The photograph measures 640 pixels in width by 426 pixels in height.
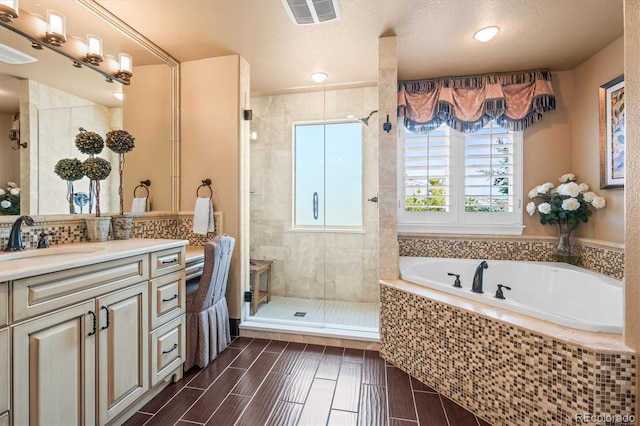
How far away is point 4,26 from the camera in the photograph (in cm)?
151

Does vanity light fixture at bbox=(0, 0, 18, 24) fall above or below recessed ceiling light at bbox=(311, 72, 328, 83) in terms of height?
below

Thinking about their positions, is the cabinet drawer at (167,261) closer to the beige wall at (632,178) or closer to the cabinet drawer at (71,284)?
the cabinet drawer at (71,284)

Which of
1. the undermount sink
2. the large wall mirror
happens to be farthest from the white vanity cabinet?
the large wall mirror

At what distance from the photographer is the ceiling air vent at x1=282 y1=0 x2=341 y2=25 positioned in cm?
189

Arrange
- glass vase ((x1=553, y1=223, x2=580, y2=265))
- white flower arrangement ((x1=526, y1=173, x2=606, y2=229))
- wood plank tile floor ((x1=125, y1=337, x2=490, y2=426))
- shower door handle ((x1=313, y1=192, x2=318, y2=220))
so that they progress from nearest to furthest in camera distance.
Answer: wood plank tile floor ((x1=125, y1=337, x2=490, y2=426)), white flower arrangement ((x1=526, y1=173, x2=606, y2=229)), glass vase ((x1=553, y1=223, x2=580, y2=265)), shower door handle ((x1=313, y1=192, x2=318, y2=220))

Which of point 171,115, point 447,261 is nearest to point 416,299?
point 447,261

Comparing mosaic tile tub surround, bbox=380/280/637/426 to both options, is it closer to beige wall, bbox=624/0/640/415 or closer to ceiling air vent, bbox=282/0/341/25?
beige wall, bbox=624/0/640/415

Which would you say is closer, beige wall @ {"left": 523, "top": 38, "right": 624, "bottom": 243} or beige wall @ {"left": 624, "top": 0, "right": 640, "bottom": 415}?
beige wall @ {"left": 624, "top": 0, "right": 640, "bottom": 415}

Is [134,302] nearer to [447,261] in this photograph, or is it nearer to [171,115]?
[171,115]

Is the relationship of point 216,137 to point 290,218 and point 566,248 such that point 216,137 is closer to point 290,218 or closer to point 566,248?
point 290,218

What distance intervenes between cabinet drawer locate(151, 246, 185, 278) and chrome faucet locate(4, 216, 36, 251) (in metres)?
0.61

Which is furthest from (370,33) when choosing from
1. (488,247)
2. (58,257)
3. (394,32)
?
(58,257)

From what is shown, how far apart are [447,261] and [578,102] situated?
190 cm

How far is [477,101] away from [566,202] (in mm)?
1204
